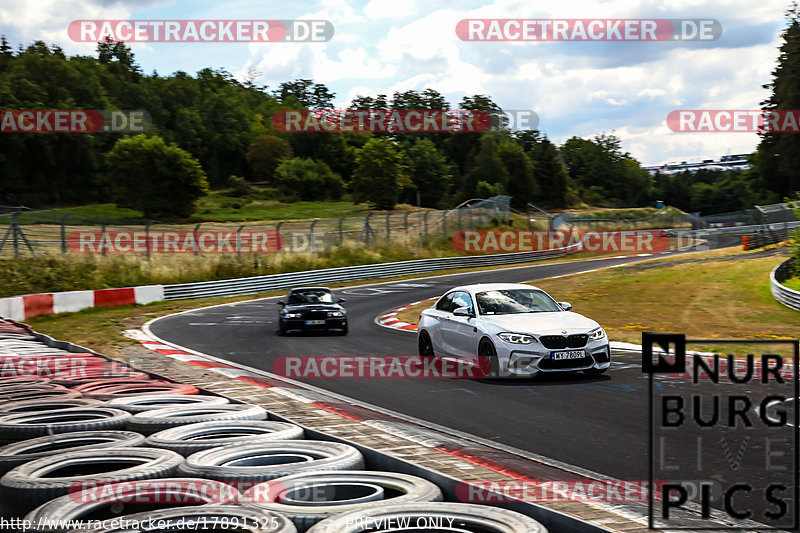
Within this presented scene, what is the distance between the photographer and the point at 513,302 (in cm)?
1265

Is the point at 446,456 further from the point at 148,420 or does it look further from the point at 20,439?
the point at 20,439

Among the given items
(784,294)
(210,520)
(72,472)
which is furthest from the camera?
(784,294)

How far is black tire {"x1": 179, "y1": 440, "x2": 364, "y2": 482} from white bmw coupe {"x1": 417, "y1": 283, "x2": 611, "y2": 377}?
19.4 feet

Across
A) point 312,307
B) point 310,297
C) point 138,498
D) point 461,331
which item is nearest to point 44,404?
point 138,498

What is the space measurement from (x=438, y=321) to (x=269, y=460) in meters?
7.93

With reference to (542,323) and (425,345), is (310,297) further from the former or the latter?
(542,323)

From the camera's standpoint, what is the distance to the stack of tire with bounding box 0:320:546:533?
12.5ft

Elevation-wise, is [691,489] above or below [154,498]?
below

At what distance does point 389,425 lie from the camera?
8062 mm

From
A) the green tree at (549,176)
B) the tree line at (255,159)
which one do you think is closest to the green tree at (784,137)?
the tree line at (255,159)

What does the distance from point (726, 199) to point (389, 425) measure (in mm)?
157052

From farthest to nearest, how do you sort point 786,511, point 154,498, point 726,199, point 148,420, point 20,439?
point 726,199, point 148,420, point 20,439, point 786,511, point 154,498

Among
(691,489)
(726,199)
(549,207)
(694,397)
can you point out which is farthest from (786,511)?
(726,199)

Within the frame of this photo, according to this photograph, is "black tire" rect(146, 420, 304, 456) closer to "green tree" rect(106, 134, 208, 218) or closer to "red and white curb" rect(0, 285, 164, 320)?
"red and white curb" rect(0, 285, 164, 320)
